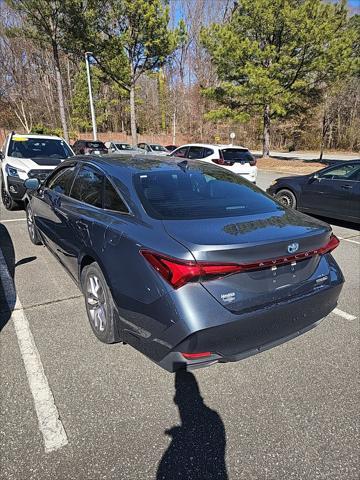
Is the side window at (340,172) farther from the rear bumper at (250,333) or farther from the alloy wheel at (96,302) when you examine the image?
the alloy wheel at (96,302)

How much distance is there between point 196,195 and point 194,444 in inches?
69.8

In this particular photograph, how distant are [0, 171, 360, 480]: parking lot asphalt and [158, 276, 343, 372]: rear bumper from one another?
0.41 meters

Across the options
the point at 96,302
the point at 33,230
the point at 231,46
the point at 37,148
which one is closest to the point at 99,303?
the point at 96,302

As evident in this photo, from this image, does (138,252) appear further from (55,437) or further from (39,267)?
(39,267)

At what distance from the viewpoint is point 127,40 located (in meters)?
21.5

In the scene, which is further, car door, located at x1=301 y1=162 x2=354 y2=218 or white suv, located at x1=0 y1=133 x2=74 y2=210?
white suv, located at x1=0 y1=133 x2=74 y2=210

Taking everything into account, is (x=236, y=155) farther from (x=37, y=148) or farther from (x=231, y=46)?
(x=231, y=46)

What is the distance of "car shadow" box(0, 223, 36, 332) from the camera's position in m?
3.23

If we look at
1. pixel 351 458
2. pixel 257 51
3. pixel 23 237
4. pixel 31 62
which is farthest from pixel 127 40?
pixel 351 458

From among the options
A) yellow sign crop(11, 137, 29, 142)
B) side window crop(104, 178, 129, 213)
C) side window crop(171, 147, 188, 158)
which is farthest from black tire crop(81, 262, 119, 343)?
side window crop(171, 147, 188, 158)

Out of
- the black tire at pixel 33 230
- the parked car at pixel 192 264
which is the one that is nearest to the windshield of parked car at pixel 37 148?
the black tire at pixel 33 230

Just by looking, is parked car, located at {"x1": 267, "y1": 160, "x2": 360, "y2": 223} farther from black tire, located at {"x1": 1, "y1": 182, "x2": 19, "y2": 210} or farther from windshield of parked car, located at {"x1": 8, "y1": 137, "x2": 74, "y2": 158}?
Result: black tire, located at {"x1": 1, "y1": 182, "x2": 19, "y2": 210}

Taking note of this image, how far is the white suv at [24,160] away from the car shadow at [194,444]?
5732mm

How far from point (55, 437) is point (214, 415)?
994 mm
